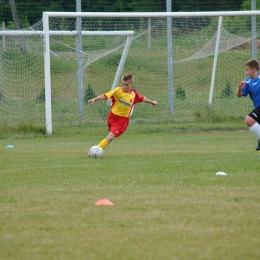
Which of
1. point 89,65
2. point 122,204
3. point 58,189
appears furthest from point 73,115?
point 122,204

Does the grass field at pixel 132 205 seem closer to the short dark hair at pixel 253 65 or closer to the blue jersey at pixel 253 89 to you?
the blue jersey at pixel 253 89

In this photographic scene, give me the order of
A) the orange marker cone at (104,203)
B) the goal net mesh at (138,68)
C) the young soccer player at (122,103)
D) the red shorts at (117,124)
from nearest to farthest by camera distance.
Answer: the orange marker cone at (104,203) → the red shorts at (117,124) → the young soccer player at (122,103) → the goal net mesh at (138,68)

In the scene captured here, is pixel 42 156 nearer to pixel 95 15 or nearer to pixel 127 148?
pixel 127 148

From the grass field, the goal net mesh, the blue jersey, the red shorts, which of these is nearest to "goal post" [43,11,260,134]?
the goal net mesh

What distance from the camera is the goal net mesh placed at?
18.8m

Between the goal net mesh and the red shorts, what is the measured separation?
5482mm

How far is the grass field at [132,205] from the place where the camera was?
5723 millimetres

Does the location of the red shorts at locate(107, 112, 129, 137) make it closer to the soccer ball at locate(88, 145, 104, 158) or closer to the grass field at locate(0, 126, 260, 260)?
the grass field at locate(0, 126, 260, 260)

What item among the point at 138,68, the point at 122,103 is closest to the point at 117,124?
the point at 122,103

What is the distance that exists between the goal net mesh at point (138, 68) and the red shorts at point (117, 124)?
18.0 feet

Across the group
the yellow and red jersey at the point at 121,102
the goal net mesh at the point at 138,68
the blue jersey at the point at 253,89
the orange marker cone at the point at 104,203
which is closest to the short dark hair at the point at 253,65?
the blue jersey at the point at 253,89

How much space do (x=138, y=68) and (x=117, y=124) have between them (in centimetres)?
763

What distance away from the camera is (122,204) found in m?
7.58

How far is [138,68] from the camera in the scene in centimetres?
2070
